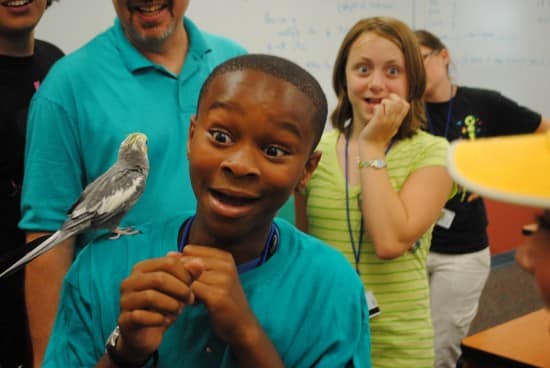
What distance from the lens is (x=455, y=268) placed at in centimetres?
292

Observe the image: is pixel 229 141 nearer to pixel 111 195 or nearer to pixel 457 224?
pixel 111 195

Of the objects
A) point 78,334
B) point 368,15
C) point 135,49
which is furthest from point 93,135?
point 368,15

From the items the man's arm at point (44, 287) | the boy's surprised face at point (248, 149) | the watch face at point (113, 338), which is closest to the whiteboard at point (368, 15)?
the man's arm at point (44, 287)

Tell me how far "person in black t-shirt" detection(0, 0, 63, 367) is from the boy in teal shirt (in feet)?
2.39

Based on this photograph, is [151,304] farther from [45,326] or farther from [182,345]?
[45,326]

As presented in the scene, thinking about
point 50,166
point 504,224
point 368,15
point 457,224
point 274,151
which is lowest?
point 504,224

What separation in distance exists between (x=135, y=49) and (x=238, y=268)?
2.15ft

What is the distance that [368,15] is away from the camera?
170 inches

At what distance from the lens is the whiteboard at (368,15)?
286cm

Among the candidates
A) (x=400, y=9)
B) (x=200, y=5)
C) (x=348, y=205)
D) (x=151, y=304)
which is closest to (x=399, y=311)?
(x=348, y=205)

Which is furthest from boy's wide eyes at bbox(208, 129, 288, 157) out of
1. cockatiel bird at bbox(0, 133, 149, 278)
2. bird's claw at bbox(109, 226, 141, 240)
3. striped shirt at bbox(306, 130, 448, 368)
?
striped shirt at bbox(306, 130, 448, 368)

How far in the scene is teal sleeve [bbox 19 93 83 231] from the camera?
1.37 m

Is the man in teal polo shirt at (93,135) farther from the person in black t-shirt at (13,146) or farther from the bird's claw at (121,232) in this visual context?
the person in black t-shirt at (13,146)

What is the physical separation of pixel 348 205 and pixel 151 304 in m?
1.05
